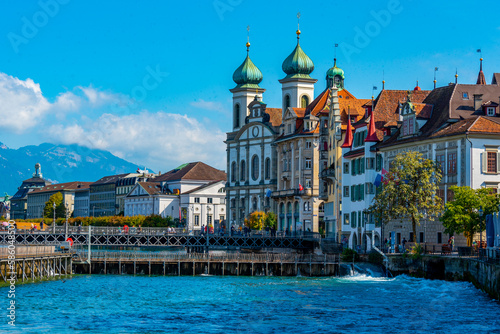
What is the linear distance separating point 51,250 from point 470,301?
3939cm

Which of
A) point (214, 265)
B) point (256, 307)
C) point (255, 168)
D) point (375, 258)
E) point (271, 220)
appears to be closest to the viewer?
point (256, 307)

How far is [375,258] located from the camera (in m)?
81.9

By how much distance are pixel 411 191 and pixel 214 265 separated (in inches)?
808

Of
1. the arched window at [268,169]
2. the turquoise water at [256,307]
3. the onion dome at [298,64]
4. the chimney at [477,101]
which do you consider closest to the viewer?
the turquoise water at [256,307]

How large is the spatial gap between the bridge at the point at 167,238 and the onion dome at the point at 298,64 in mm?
56003

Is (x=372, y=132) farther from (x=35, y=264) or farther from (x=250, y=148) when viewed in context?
(x=250, y=148)

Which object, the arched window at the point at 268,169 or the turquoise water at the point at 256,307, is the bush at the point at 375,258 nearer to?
the turquoise water at the point at 256,307

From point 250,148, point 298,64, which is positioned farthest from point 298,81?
point 250,148

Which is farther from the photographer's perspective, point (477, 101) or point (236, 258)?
point (236, 258)

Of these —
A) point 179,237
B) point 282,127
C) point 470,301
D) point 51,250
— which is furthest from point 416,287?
point 282,127

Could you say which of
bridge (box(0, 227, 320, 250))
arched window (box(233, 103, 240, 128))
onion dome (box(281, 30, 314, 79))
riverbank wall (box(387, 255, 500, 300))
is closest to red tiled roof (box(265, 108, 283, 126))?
onion dome (box(281, 30, 314, 79))

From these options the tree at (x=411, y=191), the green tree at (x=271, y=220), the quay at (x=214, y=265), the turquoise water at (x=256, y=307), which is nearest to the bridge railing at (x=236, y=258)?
the quay at (x=214, y=265)

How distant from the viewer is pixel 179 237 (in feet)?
377

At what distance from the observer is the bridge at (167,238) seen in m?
111
